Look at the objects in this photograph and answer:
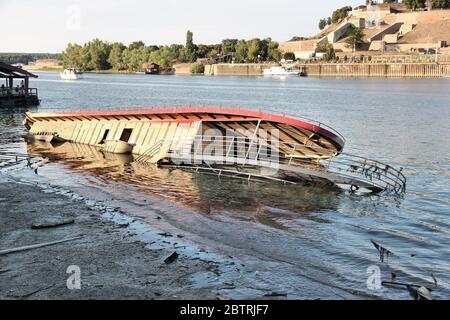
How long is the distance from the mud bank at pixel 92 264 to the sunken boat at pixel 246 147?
11.5 m

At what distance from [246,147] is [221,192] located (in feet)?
19.9

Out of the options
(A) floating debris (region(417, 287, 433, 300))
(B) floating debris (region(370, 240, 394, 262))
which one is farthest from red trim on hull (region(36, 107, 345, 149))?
(A) floating debris (region(417, 287, 433, 300))

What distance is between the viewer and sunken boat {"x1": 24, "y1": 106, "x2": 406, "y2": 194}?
2938 centimetres

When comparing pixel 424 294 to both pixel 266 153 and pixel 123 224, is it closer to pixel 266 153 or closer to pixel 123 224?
pixel 123 224

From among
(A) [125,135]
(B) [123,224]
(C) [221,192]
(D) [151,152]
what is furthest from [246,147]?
(B) [123,224]

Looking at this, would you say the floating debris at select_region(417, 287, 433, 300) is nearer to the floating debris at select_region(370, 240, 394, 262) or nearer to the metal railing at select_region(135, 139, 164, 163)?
the floating debris at select_region(370, 240, 394, 262)

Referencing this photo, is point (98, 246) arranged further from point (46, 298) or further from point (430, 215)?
point (430, 215)

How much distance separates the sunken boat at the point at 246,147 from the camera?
96.4ft

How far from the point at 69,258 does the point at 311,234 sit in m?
8.88


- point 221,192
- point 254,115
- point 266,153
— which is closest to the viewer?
point 221,192

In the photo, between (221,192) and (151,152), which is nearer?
(221,192)

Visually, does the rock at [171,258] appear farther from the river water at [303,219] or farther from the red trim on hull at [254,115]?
the red trim on hull at [254,115]

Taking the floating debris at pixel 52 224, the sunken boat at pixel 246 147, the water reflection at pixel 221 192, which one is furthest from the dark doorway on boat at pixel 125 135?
the floating debris at pixel 52 224

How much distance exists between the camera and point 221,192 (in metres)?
27.4
